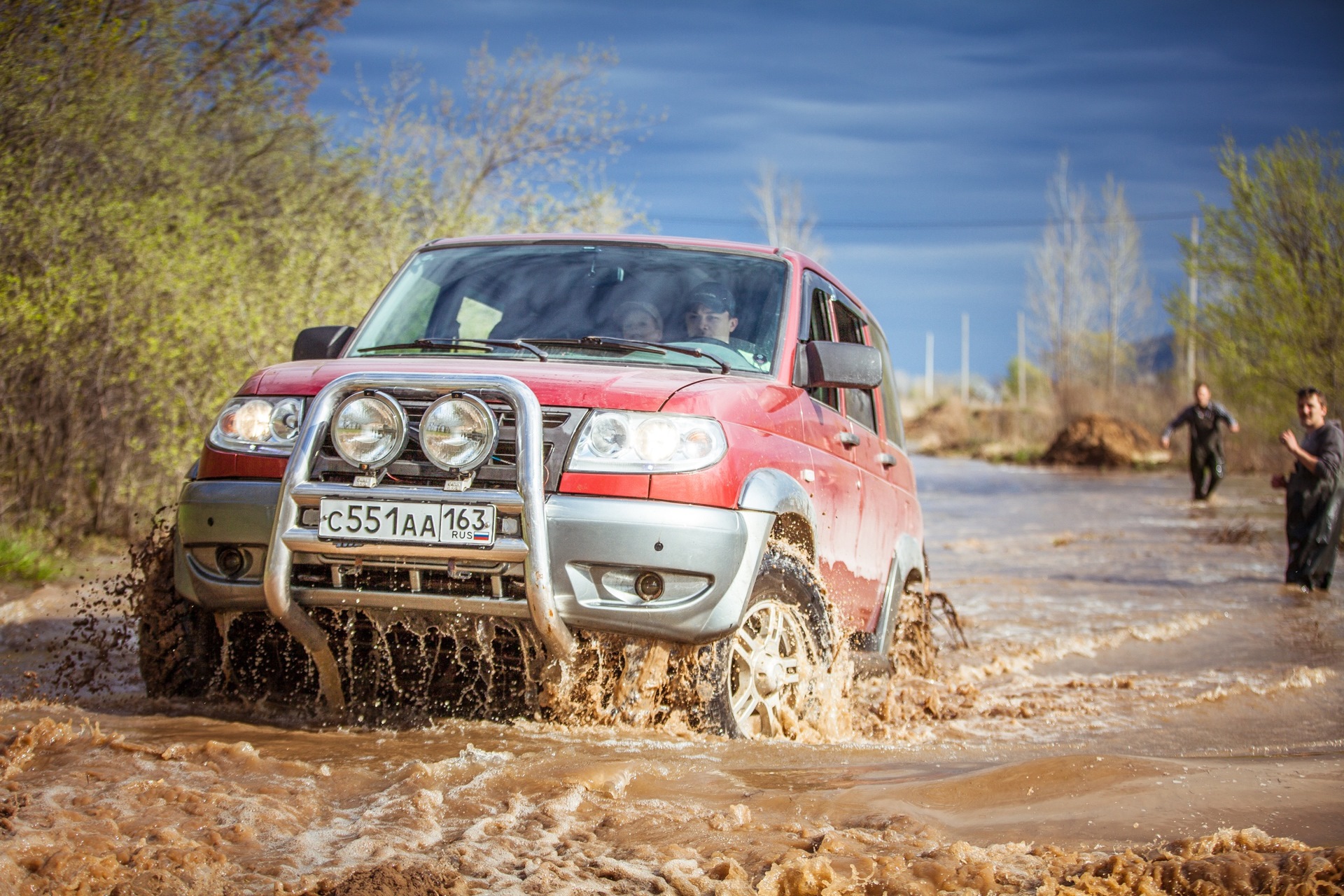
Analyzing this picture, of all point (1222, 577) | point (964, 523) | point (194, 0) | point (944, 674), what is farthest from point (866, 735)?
point (964, 523)

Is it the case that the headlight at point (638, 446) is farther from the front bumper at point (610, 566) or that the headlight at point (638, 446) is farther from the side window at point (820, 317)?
the side window at point (820, 317)

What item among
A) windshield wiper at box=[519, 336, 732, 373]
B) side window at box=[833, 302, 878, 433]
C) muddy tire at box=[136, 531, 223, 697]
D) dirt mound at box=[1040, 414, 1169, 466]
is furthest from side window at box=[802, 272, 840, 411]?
dirt mound at box=[1040, 414, 1169, 466]

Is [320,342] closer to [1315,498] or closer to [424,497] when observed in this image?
[424,497]

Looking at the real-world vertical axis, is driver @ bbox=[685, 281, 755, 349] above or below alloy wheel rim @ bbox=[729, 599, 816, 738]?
above

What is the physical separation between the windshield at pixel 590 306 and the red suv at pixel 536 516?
0.02m

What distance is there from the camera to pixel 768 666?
4.01 meters

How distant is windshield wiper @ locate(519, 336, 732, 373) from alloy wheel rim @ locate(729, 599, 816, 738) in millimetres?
866

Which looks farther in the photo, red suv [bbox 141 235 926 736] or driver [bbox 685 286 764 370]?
driver [bbox 685 286 764 370]

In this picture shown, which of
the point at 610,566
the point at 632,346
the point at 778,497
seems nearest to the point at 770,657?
the point at 778,497

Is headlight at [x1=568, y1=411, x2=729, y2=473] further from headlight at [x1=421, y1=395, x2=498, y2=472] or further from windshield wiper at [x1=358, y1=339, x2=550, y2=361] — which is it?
windshield wiper at [x1=358, y1=339, x2=550, y2=361]

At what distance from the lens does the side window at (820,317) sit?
4.75 meters

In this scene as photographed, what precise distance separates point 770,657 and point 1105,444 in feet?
119

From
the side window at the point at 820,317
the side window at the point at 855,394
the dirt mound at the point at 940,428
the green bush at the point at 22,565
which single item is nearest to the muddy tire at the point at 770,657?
the side window at the point at 820,317

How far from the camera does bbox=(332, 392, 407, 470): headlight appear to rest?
3.50 meters
